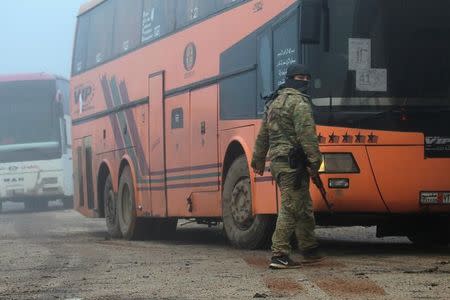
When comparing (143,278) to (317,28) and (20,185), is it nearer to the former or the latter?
(317,28)

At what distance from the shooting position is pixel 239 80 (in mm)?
10656

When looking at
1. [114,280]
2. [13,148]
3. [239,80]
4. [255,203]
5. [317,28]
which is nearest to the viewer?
[114,280]

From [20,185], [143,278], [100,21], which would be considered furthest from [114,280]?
[20,185]

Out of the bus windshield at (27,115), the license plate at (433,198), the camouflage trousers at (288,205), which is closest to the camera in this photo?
the camouflage trousers at (288,205)

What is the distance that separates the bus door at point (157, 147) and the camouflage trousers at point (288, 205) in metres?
4.87

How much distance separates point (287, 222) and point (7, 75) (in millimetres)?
22987

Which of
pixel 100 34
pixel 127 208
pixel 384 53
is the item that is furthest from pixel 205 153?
pixel 100 34

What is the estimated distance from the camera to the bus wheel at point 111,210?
15.6m

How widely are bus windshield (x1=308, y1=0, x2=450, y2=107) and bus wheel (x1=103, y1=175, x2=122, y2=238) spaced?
24.1ft

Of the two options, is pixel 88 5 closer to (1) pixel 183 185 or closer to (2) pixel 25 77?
(1) pixel 183 185

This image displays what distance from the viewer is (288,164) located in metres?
8.38

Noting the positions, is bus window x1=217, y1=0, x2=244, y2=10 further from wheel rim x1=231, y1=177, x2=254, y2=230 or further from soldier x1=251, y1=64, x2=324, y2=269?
soldier x1=251, y1=64, x2=324, y2=269

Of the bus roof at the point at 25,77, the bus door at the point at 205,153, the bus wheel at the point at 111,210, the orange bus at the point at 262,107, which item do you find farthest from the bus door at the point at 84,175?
the bus roof at the point at 25,77

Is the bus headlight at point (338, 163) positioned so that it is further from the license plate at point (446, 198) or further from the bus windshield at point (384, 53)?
the license plate at point (446, 198)
